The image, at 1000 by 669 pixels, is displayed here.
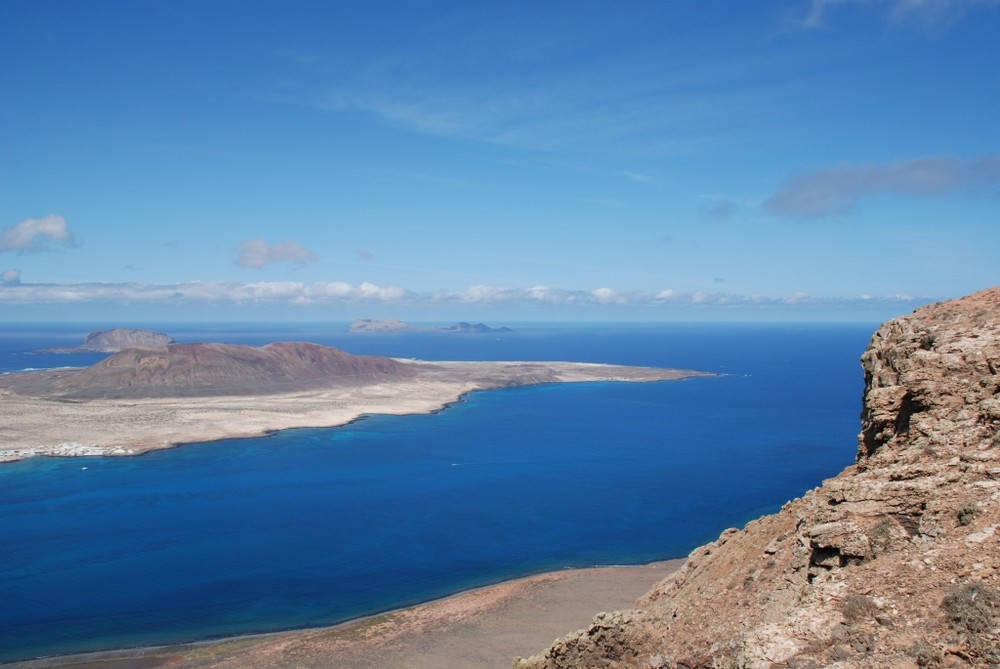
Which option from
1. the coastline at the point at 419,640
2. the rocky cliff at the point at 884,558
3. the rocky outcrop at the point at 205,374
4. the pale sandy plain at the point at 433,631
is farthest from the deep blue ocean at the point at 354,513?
the rocky outcrop at the point at 205,374

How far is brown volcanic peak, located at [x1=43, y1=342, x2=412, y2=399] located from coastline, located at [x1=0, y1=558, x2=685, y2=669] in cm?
8924

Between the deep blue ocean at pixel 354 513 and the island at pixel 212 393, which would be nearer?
the deep blue ocean at pixel 354 513

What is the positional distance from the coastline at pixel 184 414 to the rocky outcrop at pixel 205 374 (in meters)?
3.19

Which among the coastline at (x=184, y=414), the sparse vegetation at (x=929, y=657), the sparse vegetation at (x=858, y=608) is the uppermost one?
the sparse vegetation at (x=858, y=608)

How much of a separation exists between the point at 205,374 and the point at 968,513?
12638 cm

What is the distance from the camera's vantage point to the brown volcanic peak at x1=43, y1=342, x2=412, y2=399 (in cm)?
11444

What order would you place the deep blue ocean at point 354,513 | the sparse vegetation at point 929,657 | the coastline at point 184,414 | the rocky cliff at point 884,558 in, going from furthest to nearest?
the coastline at point 184,414, the deep blue ocean at point 354,513, the rocky cliff at point 884,558, the sparse vegetation at point 929,657

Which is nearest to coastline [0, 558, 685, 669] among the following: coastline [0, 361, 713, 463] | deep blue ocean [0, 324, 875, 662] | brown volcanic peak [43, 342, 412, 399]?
deep blue ocean [0, 324, 875, 662]

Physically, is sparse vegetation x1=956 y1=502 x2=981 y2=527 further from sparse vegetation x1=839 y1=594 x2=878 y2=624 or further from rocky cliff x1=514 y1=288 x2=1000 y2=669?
sparse vegetation x1=839 y1=594 x2=878 y2=624

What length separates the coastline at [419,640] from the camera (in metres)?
29.5

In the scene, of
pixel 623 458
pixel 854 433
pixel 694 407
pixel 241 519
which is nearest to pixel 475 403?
pixel 694 407

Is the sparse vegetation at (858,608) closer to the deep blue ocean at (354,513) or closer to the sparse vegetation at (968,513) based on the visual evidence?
the sparse vegetation at (968,513)

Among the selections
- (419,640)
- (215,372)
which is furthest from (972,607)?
(215,372)

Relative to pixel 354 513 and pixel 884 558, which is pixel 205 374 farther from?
pixel 884 558
